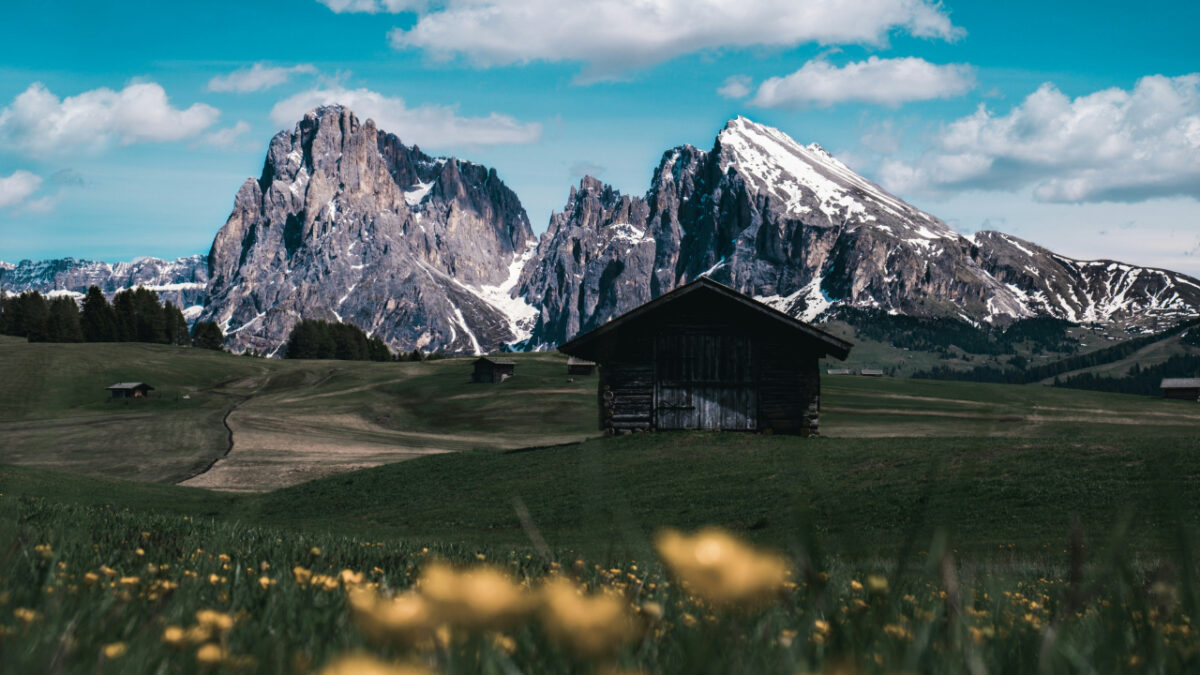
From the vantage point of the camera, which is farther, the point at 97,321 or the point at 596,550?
the point at 97,321

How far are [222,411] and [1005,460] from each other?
75535 millimetres

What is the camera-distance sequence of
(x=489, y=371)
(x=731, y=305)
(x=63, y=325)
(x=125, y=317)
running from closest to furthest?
(x=731, y=305) < (x=489, y=371) < (x=63, y=325) < (x=125, y=317)

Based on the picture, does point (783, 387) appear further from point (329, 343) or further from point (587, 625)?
point (329, 343)

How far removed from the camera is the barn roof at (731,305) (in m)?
32.8

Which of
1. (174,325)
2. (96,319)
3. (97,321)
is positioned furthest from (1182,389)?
(96,319)

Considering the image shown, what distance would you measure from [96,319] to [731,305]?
158878 millimetres

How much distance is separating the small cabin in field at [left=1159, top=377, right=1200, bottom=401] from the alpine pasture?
5662 cm

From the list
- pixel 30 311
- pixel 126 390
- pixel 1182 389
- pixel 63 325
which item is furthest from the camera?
pixel 30 311

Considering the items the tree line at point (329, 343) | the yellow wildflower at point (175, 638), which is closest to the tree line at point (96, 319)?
the tree line at point (329, 343)

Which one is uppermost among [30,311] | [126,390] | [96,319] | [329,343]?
[30,311]

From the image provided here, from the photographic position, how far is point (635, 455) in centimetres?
2970

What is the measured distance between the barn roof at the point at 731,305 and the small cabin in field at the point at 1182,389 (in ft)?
365

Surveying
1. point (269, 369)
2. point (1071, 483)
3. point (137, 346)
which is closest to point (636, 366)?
point (1071, 483)

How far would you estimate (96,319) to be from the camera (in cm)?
15638
